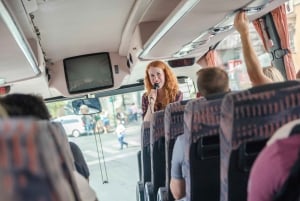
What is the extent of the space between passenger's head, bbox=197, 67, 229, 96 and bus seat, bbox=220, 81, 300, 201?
70 cm

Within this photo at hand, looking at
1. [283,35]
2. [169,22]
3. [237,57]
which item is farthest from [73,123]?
[283,35]

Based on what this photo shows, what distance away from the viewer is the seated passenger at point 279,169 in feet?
3.70

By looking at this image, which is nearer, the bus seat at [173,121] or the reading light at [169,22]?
the bus seat at [173,121]

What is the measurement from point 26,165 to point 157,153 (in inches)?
109

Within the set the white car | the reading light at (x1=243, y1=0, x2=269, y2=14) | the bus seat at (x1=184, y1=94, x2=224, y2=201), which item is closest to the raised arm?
the reading light at (x1=243, y1=0, x2=269, y2=14)

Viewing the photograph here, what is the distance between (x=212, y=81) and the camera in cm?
238

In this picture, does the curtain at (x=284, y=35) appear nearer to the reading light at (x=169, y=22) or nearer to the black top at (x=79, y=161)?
the reading light at (x=169, y=22)

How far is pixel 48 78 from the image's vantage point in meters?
5.79

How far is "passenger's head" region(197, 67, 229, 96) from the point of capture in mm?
2387

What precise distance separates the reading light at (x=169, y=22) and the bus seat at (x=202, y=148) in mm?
1068

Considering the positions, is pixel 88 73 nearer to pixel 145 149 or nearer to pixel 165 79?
pixel 165 79

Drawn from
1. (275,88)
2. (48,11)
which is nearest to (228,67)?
(48,11)

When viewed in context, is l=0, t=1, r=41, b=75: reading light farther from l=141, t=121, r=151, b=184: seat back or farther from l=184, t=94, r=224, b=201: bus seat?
l=141, t=121, r=151, b=184: seat back

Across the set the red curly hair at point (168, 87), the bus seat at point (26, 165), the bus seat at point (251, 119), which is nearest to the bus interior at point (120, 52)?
the bus seat at point (251, 119)
